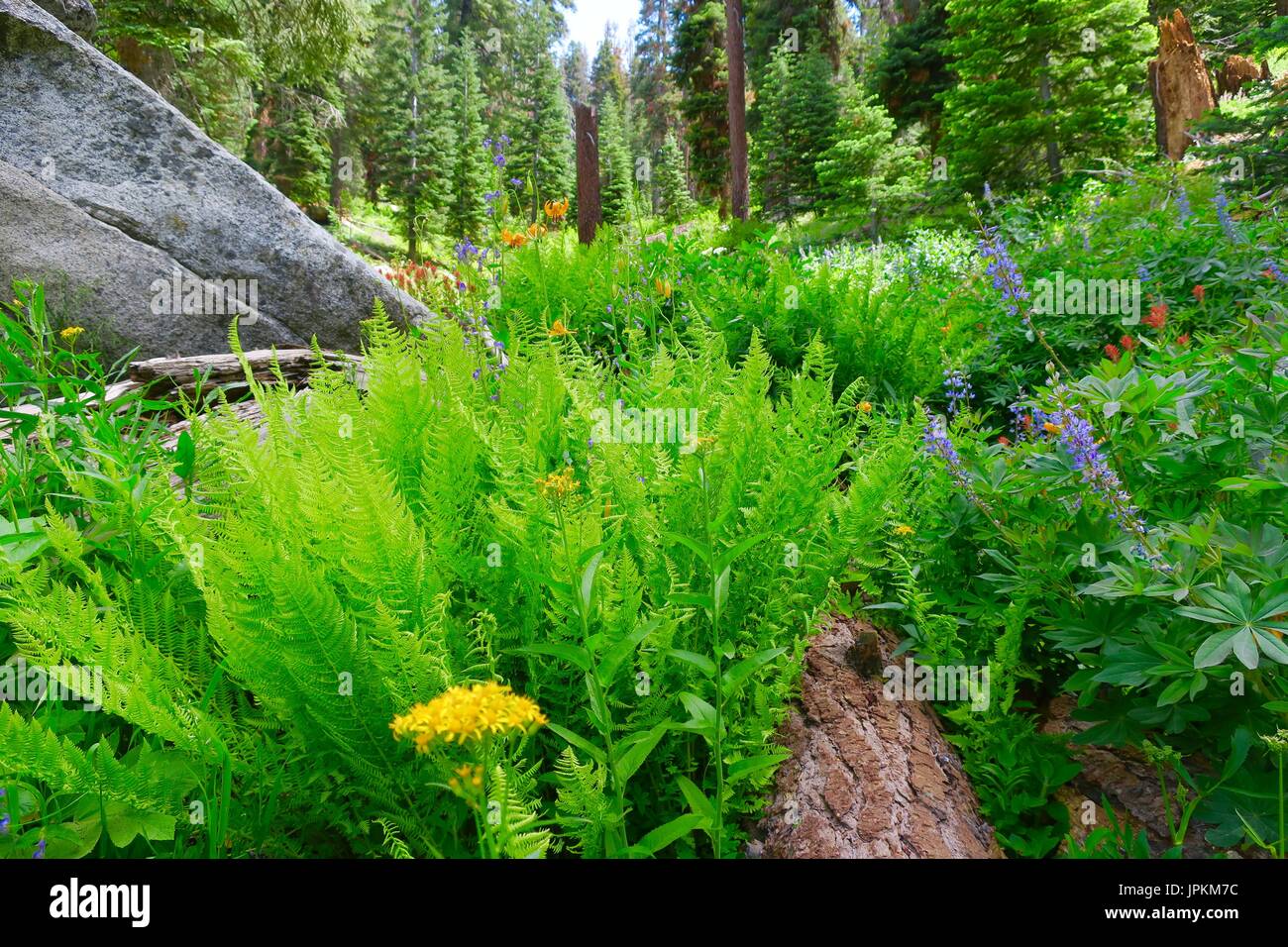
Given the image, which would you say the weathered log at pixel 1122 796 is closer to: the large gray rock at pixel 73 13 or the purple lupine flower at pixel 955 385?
the purple lupine flower at pixel 955 385

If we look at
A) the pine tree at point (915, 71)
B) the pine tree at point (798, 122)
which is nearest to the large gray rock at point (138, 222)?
the pine tree at point (798, 122)

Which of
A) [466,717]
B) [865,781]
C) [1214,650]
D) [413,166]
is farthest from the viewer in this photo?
[413,166]

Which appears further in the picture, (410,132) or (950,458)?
(410,132)

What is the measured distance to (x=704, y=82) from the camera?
23156mm

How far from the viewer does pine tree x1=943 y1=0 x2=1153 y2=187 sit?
11906 mm

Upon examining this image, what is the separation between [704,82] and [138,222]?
22.6m

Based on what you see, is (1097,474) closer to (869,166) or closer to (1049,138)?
(1049,138)

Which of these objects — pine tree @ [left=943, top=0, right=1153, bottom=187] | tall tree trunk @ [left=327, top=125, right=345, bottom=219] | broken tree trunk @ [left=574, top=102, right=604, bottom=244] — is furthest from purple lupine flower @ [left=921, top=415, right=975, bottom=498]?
tall tree trunk @ [left=327, top=125, right=345, bottom=219]

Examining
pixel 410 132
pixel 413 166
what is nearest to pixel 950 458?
pixel 413 166

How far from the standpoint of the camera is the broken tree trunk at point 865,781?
4.48 feet

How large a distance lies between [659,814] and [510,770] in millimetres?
422

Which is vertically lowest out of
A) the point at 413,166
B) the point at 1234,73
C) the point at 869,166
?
the point at 869,166

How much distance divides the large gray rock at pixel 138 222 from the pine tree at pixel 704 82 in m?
20.6

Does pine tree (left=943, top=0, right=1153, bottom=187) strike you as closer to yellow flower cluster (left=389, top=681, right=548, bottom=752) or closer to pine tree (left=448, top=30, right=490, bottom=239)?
yellow flower cluster (left=389, top=681, right=548, bottom=752)
